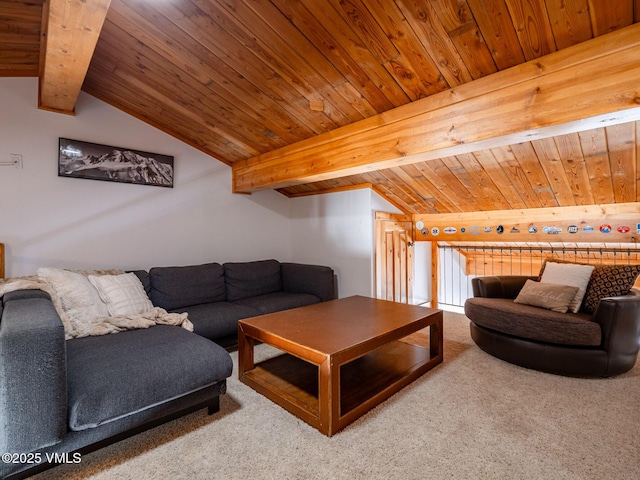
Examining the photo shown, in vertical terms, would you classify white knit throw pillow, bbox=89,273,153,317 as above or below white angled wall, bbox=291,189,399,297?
below

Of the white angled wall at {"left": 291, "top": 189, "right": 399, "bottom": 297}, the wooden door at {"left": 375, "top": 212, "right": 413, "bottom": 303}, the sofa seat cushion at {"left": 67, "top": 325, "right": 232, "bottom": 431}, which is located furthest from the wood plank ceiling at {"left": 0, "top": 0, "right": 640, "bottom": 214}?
the sofa seat cushion at {"left": 67, "top": 325, "right": 232, "bottom": 431}

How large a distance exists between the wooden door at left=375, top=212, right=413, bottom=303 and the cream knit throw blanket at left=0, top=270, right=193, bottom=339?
2.42 meters

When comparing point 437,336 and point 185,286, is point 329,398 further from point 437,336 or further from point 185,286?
point 185,286

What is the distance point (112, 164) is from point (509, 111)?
343cm

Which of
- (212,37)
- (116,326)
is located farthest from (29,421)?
(212,37)

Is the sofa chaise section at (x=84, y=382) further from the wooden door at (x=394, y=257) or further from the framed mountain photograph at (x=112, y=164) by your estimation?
the wooden door at (x=394, y=257)

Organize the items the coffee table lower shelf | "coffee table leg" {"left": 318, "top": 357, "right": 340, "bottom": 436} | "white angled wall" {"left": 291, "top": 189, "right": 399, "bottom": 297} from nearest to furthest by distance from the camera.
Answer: "coffee table leg" {"left": 318, "top": 357, "right": 340, "bottom": 436}, the coffee table lower shelf, "white angled wall" {"left": 291, "top": 189, "right": 399, "bottom": 297}

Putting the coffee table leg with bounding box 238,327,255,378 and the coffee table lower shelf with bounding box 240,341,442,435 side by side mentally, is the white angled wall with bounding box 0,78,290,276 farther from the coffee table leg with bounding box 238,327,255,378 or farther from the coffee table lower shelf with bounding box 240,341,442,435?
the coffee table lower shelf with bounding box 240,341,442,435

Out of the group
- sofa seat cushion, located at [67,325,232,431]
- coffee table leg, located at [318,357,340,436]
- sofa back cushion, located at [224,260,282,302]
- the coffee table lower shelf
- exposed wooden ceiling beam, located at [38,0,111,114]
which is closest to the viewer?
sofa seat cushion, located at [67,325,232,431]

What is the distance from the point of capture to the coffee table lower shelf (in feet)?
5.96

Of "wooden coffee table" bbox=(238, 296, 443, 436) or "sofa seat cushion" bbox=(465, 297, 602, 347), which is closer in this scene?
"wooden coffee table" bbox=(238, 296, 443, 436)

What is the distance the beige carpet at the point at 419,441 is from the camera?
1.42m

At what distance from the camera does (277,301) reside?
332cm

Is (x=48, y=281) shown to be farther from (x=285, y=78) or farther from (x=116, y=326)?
(x=285, y=78)
